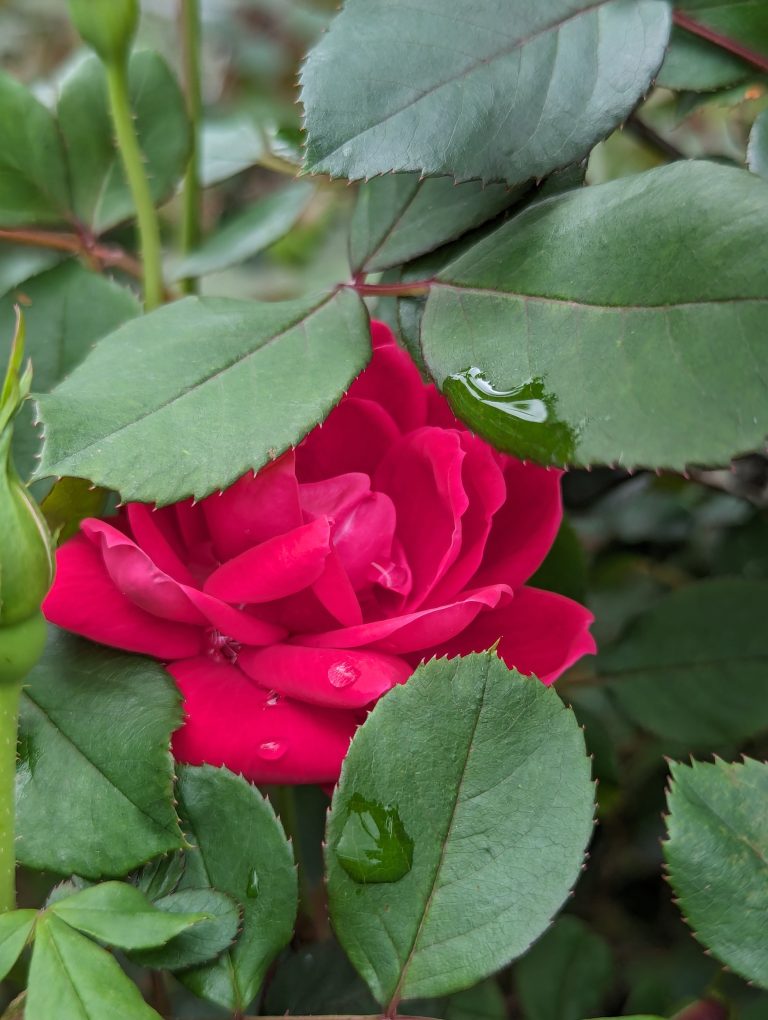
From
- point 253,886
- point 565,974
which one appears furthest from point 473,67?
point 565,974

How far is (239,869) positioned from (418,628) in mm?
119

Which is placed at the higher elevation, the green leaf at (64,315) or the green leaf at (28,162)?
the green leaf at (28,162)

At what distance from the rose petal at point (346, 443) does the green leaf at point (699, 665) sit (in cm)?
28

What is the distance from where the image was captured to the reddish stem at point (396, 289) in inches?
17.5

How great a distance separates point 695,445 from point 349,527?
0.15 meters

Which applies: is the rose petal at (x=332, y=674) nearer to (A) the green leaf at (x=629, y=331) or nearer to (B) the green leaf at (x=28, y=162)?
(A) the green leaf at (x=629, y=331)

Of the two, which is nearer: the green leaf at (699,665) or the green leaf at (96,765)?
the green leaf at (96,765)

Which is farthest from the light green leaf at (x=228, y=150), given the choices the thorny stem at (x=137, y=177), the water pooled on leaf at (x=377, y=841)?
the water pooled on leaf at (x=377, y=841)

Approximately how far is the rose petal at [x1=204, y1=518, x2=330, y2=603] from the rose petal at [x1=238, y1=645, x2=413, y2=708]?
0.03 meters

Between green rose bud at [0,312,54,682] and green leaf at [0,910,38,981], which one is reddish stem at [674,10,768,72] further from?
green leaf at [0,910,38,981]

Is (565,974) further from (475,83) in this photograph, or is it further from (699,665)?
(475,83)

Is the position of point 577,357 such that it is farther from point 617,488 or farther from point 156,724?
point 617,488

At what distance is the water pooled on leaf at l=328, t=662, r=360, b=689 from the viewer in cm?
37

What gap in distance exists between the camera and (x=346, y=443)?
46cm
